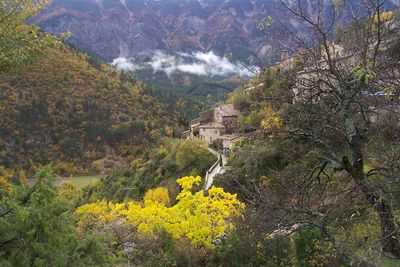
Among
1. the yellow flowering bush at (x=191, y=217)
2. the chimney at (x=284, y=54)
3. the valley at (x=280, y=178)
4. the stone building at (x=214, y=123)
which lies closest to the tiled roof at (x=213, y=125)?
the stone building at (x=214, y=123)

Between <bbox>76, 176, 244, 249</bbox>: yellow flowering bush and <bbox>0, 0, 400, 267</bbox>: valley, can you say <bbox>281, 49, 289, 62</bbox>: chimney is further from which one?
<bbox>76, 176, 244, 249</bbox>: yellow flowering bush

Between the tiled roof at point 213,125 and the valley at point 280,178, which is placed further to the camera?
the tiled roof at point 213,125

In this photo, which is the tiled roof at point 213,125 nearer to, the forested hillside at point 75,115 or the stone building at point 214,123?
the stone building at point 214,123

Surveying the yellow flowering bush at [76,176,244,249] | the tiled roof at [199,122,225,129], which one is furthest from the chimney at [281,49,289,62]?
the tiled roof at [199,122,225,129]

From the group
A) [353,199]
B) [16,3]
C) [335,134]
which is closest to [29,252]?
[16,3]

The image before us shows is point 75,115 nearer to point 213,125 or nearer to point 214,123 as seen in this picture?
point 214,123

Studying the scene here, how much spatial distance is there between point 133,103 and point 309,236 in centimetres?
10720

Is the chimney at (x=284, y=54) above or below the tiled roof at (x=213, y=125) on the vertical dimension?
above

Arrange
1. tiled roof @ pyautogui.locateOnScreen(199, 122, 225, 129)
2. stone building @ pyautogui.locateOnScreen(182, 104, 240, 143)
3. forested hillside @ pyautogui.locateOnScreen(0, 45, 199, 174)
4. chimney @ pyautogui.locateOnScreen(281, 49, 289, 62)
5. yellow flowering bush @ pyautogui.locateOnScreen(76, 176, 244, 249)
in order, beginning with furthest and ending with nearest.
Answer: forested hillside @ pyautogui.locateOnScreen(0, 45, 199, 174)
tiled roof @ pyautogui.locateOnScreen(199, 122, 225, 129)
stone building @ pyautogui.locateOnScreen(182, 104, 240, 143)
yellow flowering bush @ pyautogui.locateOnScreen(76, 176, 244, 249)
chimney @ pyautogui.locateOnScreen(281, 49, 289, 62)

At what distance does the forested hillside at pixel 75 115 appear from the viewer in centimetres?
9631

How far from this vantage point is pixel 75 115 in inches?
4222

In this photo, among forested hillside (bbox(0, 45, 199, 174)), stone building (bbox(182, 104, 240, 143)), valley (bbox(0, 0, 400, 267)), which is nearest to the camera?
valley (bbox(0, 0, 400, 267))

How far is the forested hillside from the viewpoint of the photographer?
316 feet

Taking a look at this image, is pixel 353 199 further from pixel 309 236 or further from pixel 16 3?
pixel 16 3
